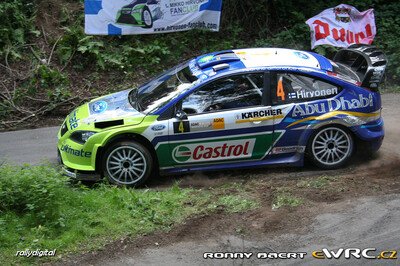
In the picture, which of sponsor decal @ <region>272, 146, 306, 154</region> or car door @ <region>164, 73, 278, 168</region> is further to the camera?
sponsor decal @ <region>272, 146, 306, 154</region>

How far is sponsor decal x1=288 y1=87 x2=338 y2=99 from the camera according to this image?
852cm

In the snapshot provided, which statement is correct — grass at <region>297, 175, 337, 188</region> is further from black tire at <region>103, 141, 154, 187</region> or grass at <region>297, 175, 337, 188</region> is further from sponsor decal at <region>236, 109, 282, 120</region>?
black tire at <region>103, 141, 154, 187</region>

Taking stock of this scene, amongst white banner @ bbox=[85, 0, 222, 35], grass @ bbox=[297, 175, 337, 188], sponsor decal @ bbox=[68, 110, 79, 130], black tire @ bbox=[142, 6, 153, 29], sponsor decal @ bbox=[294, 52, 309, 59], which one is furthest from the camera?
black tire @ bbox=[142, 6, 153, 29]

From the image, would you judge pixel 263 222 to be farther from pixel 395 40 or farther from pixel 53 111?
pixel 395 40

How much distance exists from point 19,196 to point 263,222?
282 centimetres

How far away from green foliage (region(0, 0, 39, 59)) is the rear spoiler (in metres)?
7.64

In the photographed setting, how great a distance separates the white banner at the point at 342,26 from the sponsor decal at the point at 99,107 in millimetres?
7012

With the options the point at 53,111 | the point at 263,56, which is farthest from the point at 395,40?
the point at 53,111

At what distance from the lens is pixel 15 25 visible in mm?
14680

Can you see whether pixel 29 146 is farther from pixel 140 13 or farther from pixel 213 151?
pixel 140 13

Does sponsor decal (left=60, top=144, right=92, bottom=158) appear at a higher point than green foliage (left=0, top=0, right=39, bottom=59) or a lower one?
lower

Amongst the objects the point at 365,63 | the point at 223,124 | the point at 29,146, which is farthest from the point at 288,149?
the point at 29,146

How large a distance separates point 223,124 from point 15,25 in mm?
8320

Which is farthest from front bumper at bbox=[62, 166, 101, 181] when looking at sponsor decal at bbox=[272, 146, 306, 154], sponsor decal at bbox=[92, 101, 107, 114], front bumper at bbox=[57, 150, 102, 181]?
sponsor decal at bbox=[272, 146, 306, 154]
